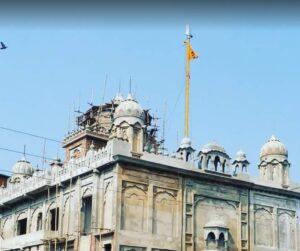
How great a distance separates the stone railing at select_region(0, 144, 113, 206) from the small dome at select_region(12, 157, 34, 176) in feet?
11.0

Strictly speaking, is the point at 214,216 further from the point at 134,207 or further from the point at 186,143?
the point at 134,207

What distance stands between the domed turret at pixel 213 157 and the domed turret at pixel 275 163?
4.05 metres

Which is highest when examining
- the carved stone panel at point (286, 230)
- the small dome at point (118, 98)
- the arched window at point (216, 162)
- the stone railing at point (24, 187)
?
the small dome at point (118, 98)

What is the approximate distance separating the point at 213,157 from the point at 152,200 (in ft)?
15.6

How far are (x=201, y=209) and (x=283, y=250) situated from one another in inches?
256

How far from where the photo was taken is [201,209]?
112ft

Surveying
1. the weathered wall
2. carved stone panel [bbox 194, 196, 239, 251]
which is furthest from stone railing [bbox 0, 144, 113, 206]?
carved stone panel [bbox 194, 196, 239, 251]

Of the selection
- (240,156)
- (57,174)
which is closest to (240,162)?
(240,156)

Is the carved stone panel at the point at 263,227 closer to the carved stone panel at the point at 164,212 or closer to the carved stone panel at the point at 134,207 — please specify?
the carved stone panel at the point at 164,212

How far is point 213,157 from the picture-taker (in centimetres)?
3472

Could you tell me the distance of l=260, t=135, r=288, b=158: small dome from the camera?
37.9 metres

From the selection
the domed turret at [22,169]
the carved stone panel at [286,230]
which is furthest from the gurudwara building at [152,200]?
the domed turret at [22,169]

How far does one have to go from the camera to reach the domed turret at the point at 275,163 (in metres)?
37.6

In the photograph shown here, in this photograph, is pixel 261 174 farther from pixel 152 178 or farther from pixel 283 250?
pixel 152 178
